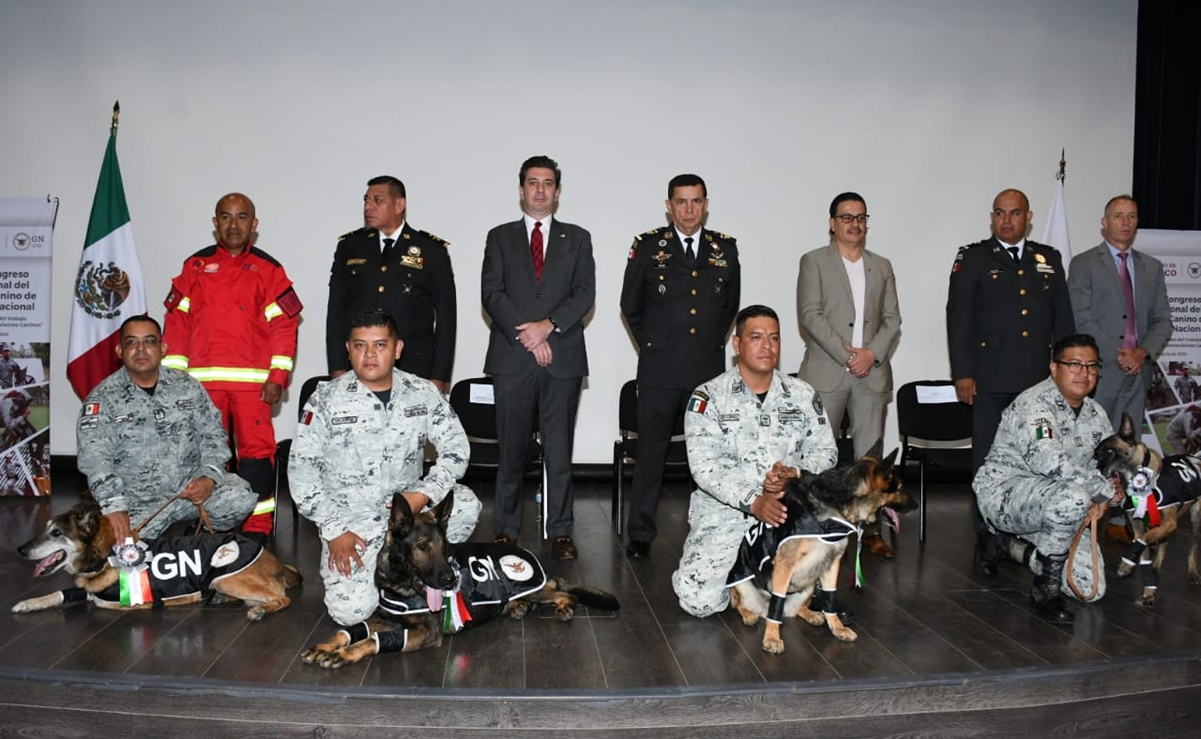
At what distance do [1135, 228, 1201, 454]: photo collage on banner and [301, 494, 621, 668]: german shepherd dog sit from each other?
493 centimetres

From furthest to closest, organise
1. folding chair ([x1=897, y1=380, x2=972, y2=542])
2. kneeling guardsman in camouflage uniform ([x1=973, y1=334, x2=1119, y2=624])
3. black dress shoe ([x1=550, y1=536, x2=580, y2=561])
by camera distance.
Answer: folding chair ([x1=897, y1=380, x2=972, y2=542]), black dress shoe ([x1=550, y1=536, x2=580, y2=561]), kneeling guardsman in camouflage uniform ([x1=973, y1=334, x2=1119, y2=624])

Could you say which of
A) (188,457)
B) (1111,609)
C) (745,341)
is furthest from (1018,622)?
(188,457)

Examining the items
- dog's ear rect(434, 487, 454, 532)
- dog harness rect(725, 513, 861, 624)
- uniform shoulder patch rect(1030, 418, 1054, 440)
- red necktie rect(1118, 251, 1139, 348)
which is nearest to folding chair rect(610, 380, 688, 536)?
dog harness rect(725, 513, 861, 624)

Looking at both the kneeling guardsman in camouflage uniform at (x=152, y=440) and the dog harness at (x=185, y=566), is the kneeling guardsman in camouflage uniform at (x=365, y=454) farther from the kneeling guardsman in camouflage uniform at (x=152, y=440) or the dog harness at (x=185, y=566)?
the kneeling guardsman in camouflage uniform at (x=152, y=440)

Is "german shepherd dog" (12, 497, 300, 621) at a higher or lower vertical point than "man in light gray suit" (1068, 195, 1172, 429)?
lower

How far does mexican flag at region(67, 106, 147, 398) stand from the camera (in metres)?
5.79

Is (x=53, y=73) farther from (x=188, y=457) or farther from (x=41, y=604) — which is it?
(x=41, y=604)

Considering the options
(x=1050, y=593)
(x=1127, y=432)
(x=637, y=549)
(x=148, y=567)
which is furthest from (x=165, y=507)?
(x=1127, y=432)

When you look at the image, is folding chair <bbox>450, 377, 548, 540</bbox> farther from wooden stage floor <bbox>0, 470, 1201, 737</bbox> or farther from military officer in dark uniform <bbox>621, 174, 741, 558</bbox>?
wooden stage floor <bbox>0, 470, 1201, 737</bbox>

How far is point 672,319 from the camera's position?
4695 mm

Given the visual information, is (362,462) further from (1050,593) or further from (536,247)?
(1050,593)

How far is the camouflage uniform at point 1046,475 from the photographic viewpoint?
3.82 metres

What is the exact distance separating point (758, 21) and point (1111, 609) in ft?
15.1

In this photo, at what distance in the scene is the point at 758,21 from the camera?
6.61 metres
